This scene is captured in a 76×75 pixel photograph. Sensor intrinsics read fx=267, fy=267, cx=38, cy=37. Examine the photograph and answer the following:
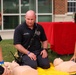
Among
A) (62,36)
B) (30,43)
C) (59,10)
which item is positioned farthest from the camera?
(59,10)

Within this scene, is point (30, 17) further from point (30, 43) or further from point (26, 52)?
point (26, 52)

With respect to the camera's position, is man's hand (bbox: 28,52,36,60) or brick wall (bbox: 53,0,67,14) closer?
man's hand (bbox: 28,52,36,60)

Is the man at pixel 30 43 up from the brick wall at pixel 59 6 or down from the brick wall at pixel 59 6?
down

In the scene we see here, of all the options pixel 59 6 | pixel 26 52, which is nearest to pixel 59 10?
pixel 59 6

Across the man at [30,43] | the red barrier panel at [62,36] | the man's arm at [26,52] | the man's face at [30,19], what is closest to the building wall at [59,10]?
the red barrier panel at [62,36]

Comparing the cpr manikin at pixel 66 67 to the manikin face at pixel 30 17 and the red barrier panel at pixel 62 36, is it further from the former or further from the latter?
the red barrier panel at pixel 62 36

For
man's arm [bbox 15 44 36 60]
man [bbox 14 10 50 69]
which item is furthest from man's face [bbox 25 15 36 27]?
man's arm [bbox 15 44 36 60]

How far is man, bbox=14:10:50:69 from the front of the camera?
6.00 metres

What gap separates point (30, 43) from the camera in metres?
6.18

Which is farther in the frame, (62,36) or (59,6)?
(59,6)

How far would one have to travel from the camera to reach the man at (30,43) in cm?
600

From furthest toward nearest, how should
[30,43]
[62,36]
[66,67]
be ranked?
1. [62,36]
2. [30,43]
3. [66,67]

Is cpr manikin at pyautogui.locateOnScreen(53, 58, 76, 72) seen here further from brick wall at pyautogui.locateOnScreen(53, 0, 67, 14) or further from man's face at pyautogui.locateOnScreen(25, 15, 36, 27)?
brick wall at pyautogui.locateOnScreen(53, 0, 67, 14)

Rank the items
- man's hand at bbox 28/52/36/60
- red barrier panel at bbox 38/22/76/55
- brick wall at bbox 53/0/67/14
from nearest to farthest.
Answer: man's hand at bbox 28/52/36/60, red barrier panel at bbox 38/22/76/55, brick wall at bbox 53/0/67/14
